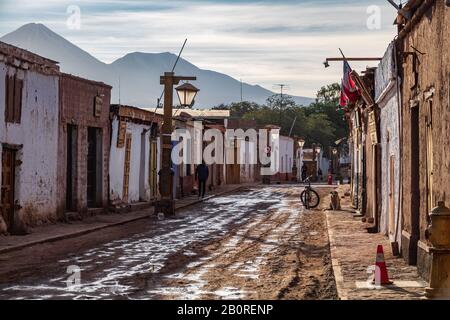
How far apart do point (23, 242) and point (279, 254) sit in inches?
194

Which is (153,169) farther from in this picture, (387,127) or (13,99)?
(387,127)

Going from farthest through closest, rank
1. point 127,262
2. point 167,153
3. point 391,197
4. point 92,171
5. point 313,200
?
point 313,200
point 167,153
point 92,171
point 391,197
point 127,262

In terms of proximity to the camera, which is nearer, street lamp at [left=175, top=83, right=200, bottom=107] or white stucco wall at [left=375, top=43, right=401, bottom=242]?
white stucco wall at [left=375, top=43, right=401, bottom=242]

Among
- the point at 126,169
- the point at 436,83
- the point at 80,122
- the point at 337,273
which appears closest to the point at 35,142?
the point at 80,122

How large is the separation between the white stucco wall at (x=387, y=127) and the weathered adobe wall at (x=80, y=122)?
7977 mm

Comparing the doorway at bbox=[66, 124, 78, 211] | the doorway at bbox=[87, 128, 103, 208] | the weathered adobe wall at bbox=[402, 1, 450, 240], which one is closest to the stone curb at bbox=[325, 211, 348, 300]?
the weathered adobe wall at bbox=[402, 1, 450, 240]

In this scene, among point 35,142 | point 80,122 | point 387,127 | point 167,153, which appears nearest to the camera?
point 387,127

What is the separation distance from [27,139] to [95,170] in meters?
5.67

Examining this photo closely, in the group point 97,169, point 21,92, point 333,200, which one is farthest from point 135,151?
point 21,92

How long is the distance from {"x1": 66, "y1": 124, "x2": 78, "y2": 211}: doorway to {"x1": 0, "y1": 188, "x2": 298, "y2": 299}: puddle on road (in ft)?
7.81

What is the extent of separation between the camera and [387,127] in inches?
683

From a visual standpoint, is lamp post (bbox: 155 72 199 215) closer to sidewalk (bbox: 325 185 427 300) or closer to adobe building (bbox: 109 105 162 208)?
adobe building (bbox: 109 105 162 208)

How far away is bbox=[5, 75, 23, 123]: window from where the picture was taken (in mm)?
18219

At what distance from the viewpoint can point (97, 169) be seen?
25.0 metres
